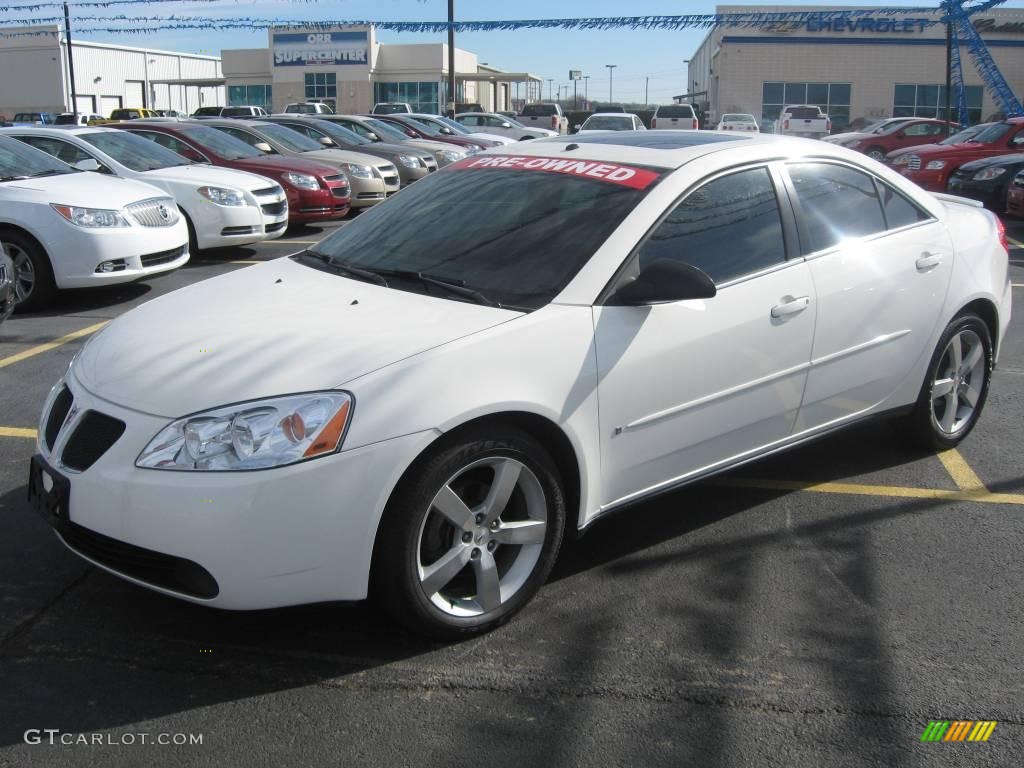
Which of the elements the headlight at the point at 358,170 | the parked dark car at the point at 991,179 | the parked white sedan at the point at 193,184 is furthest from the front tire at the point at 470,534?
the parked dark car at the point at 991,179

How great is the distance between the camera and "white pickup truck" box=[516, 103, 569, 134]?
4396cm

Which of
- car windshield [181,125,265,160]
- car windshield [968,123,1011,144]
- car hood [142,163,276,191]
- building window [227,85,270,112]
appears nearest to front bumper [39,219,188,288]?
car hood [142,163,276,191]

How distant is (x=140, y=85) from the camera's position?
82750mm

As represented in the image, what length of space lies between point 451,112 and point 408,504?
36134 millimetres

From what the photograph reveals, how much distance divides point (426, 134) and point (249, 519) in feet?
70.4

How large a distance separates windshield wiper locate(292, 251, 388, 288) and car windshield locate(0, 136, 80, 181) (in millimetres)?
5565

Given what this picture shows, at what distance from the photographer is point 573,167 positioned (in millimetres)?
4117

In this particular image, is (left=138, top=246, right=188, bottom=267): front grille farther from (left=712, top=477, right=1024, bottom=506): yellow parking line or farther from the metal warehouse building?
the metal warehouse building

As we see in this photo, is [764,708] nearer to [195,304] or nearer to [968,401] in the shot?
[195,304]

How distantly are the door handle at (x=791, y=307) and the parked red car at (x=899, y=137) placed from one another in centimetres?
2371

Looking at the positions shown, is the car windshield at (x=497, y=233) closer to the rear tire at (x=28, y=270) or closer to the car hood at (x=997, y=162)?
the rear tire at (x=28, y=270)

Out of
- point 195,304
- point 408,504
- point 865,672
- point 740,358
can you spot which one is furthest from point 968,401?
point 195,304

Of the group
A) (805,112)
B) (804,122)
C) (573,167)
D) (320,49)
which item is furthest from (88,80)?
(573,167)

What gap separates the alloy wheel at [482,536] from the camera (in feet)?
10.3
